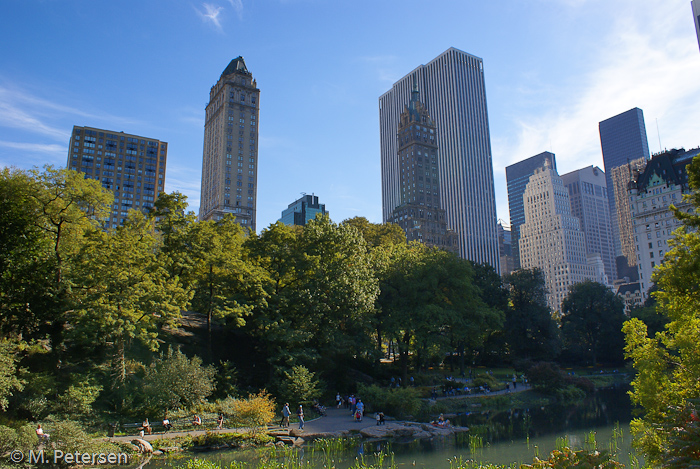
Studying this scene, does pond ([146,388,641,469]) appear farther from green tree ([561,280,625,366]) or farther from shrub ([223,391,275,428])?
green tree ([561,280,625,366])

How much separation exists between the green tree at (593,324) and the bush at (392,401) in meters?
50.5

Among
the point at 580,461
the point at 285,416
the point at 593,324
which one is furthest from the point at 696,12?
the point at 580,461

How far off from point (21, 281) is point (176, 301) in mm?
9752

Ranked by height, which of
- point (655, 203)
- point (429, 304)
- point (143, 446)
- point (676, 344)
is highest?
point (655, 203)

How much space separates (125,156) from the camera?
437 feet

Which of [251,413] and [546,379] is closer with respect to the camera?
[251,413]

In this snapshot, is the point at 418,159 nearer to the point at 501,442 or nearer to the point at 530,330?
the point at 530,330

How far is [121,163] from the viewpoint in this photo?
132 meters

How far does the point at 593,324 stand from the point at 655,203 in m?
59.5

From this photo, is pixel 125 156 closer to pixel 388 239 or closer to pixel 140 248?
pixel 388 239

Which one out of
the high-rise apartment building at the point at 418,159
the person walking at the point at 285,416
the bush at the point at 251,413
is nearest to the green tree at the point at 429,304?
the person walking at the point at 285,416

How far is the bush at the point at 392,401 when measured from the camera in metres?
36.9

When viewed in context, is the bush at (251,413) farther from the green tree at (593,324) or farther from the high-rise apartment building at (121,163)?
the high-rise apartment building at (121,163)

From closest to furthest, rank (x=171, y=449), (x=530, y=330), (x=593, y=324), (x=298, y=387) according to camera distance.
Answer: (x=171, y=449)
(x=298, y=387)
(x=530, y=330)
(x=593, y=324)
